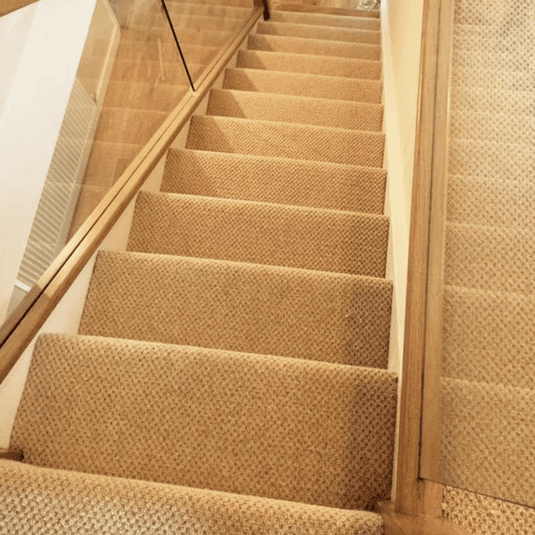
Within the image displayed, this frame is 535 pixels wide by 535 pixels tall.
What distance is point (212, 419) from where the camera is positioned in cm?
125

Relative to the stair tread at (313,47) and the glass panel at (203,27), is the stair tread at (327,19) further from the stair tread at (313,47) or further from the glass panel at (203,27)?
the glass panel at (203,27)

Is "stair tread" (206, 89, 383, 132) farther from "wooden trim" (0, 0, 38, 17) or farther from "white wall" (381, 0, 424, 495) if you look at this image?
"wooden trim" (0, 0, 38, 17)

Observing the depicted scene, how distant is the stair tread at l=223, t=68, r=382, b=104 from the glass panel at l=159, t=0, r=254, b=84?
185 millimetres

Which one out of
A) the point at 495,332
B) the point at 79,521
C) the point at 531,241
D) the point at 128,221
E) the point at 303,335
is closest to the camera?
the point at 79,521

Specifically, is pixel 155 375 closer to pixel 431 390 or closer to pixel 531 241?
pixel 431 390

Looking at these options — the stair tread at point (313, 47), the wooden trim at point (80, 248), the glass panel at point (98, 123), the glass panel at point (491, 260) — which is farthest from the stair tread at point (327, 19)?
the glass panel at point (98, 123)

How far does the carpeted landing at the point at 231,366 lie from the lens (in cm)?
98

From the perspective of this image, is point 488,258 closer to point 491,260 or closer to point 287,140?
point 491,260

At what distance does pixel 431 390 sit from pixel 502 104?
102cm

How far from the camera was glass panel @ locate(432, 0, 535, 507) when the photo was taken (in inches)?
39.6

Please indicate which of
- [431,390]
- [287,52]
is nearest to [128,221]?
[431,390]

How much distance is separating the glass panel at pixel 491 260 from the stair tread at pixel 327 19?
2139 millimetres

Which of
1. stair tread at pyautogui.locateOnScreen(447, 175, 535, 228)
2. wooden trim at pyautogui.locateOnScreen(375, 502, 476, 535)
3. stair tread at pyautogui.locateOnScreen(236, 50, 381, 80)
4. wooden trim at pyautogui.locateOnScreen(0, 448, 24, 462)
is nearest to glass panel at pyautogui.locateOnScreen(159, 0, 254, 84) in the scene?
stair tread at pyautogui.locateOnScreen(236, 50, 381, 80)

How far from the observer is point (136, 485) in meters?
0.99
